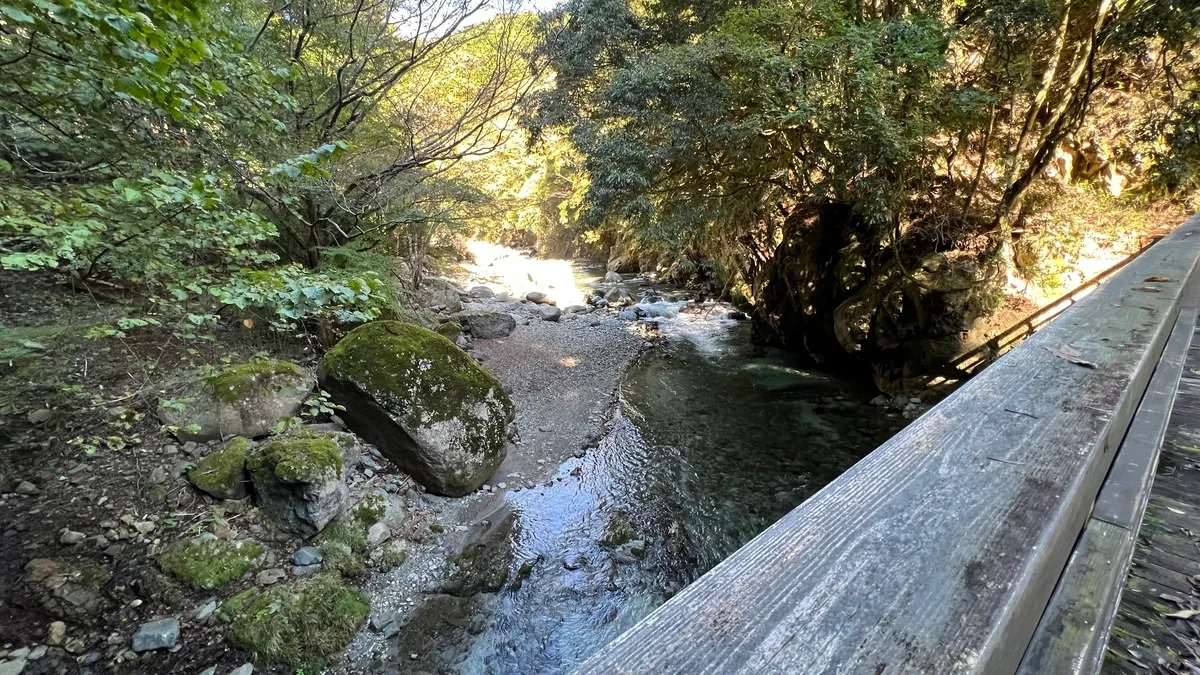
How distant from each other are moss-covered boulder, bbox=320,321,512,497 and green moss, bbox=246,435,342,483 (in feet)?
2.56

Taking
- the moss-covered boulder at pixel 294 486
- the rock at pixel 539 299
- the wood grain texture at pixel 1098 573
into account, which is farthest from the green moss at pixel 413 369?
the rock at pixel 539 299

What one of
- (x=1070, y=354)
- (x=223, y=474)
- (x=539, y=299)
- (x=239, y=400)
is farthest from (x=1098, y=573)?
(x=539, y=299)

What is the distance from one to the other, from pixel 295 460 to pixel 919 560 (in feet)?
15.1

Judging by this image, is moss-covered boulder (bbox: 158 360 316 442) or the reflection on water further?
moss-covered boulder (bbox: 158 360 316 442)

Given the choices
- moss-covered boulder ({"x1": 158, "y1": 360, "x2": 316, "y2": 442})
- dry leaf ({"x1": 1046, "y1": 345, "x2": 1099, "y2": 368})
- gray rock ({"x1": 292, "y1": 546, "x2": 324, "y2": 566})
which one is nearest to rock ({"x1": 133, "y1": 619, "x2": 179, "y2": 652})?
gray rock ({"x1": 292, "y1": 546, "x2": 324, "y2": 566})

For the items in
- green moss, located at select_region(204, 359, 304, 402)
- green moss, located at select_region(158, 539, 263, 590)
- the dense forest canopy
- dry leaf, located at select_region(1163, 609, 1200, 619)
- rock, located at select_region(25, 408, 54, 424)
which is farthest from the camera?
the dense forest canopy

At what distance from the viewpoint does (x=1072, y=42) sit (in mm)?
6539

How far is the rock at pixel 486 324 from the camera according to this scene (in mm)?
11320

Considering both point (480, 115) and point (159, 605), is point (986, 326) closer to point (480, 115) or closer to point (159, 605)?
point (480, 115)

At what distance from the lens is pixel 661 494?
18.7 feet

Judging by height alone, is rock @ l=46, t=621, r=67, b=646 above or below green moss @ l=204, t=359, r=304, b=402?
below

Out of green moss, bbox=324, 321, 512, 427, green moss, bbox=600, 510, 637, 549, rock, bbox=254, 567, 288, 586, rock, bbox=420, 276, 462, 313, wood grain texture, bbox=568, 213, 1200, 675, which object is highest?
wood grain texture, bbox=568, 213, 1200, 675

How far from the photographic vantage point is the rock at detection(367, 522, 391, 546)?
4246 millimetres

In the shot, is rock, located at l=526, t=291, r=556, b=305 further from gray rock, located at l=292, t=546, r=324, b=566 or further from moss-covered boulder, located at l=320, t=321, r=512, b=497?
gray rock, located at l=292, t=546, r=324, b=566
